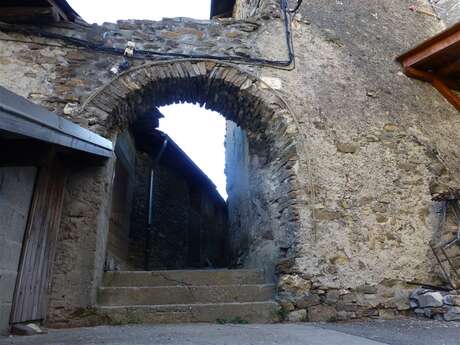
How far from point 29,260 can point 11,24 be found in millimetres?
2531

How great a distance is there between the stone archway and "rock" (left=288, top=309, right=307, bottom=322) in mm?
537

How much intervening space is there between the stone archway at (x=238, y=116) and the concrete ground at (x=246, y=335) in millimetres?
936

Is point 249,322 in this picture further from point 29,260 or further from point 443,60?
point 443,60

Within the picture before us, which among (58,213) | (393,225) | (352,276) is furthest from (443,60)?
(58,213)

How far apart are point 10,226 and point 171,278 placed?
160 cm

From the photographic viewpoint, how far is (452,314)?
304 cm

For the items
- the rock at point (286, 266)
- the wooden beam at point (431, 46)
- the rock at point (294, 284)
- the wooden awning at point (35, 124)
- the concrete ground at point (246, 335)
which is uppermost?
the wooden beam at point (431, 46)

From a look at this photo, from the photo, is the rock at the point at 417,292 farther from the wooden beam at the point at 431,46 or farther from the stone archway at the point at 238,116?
the wooden beam at the point at 431,46

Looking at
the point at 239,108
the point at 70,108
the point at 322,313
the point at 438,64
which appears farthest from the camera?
the point at 438,64

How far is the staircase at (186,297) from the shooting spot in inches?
120

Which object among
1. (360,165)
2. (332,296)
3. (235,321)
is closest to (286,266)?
(332,296)

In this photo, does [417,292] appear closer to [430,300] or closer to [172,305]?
[430,300]

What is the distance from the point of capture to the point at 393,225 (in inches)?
146

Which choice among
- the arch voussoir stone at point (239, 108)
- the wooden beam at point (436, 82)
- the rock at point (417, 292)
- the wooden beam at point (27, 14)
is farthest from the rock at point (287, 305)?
the wooden beam at point (27, 14)
